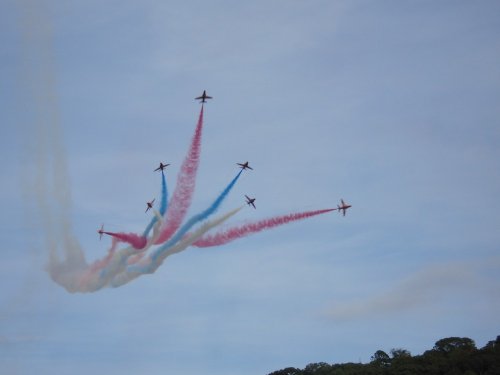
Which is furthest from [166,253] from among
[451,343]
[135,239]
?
[451,343]

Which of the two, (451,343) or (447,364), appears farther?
(451,343)

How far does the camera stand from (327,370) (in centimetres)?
16925

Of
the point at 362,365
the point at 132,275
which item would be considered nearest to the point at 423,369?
the point at 362,365

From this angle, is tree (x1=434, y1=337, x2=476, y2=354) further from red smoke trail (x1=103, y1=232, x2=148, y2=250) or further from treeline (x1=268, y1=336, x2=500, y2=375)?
red smoke trail (x1=103, y1=232, x2=148, y2=250)

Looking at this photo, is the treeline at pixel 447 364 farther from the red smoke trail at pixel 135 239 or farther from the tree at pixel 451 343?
the red smoke trail at pixel 135 239

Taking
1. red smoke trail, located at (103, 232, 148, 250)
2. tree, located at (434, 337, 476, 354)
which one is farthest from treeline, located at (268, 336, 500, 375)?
red smoke trail, located at (103, 232, 148, 250)

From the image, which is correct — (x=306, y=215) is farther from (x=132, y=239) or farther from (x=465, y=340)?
(x=465, y=340)

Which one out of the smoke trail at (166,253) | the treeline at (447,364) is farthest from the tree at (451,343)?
the smoke trail at (166,253)

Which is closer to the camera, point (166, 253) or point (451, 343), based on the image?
point (166, 253)

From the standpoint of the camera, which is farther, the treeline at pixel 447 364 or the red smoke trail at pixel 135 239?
the treeline at pixel 447 364

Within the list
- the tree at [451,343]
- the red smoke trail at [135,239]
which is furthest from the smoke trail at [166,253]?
the tree at [451,343]

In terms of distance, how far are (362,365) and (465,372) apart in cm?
4271

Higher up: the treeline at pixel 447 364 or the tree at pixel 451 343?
the tree at pixel 451 343

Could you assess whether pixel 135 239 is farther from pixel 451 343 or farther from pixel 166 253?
pixel 451 343
